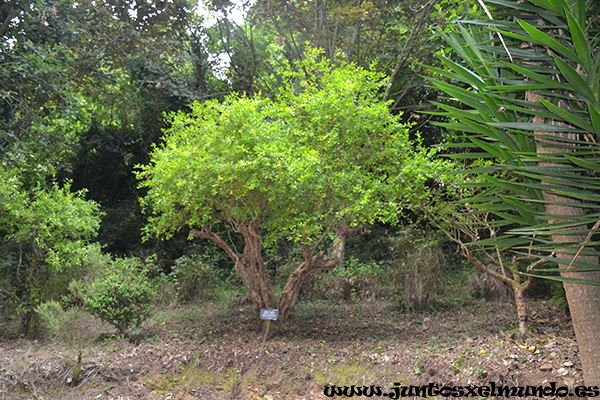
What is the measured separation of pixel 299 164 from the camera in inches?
182

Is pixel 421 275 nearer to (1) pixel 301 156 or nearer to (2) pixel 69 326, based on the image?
(1) pixel 301 156

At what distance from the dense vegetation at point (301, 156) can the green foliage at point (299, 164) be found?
1.2 inches

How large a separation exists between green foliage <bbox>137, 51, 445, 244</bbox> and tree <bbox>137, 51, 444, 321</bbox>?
1 cm

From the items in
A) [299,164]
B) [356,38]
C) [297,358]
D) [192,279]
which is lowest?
[297,358]

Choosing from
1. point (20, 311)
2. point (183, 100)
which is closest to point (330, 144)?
point (20, 311)

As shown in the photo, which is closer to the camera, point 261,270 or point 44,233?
point 261,270

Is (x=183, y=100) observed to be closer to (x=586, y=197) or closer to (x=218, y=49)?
(x=218, y=49)

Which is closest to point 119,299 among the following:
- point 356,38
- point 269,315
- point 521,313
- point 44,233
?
point 44,233

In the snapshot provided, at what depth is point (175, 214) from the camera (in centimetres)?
564

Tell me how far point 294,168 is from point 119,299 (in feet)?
9.59

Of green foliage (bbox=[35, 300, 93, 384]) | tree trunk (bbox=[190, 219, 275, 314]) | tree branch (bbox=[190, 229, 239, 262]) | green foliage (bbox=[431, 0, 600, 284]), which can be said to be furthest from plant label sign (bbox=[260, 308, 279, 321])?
green foliage (bbox=[431, 0, 600, 284])

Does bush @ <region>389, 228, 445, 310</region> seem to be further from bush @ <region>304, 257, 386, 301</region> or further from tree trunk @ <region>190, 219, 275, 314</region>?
tree trunk @ <region>190, 219, 275, 314</region>

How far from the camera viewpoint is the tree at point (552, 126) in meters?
1.75

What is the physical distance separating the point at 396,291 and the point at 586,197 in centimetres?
552
